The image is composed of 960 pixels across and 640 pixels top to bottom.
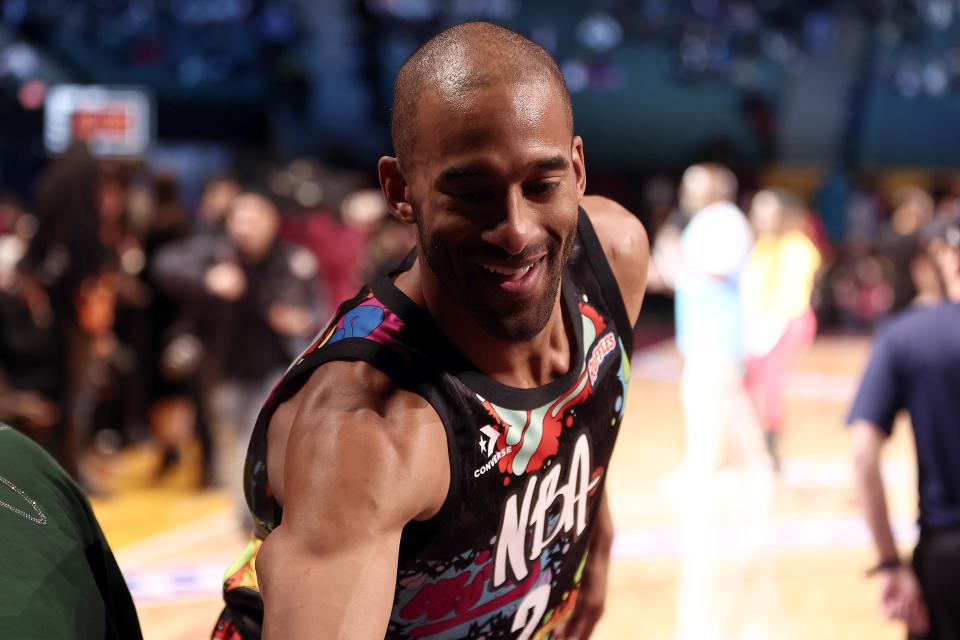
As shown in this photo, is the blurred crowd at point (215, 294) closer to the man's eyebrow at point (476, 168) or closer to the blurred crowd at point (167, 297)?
the blurred crowd at point (167, 297)

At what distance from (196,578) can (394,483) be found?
145 inches

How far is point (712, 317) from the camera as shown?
566 centimetres

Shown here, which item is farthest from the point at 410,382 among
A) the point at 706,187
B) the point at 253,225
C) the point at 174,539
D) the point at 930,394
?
the point at 706,187

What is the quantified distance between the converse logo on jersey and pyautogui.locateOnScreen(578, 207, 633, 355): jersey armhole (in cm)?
43

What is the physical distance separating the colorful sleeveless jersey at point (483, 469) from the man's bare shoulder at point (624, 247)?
8.5 inches

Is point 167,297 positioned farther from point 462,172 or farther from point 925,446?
point 462,172

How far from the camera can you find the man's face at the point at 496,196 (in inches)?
50.3

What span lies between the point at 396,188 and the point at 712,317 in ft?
14.5

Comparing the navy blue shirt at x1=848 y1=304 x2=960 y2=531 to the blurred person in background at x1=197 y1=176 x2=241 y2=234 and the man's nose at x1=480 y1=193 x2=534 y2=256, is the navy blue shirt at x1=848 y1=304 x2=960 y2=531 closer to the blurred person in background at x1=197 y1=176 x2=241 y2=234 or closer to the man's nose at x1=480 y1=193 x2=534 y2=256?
the man's nose at x1=480 y1=193 x2=534 y2=256

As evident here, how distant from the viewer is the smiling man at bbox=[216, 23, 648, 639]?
1.20m

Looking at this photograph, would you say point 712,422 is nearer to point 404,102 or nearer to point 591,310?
point 591,310

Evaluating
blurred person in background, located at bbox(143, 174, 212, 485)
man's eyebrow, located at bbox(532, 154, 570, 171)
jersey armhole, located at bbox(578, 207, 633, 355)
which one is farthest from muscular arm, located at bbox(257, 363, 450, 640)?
blurred person in background, located at bbox(143, 174, 212, 485)

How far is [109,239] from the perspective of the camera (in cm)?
578

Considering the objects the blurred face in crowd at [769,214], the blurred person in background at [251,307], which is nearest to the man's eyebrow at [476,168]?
the blurred person in background at [251,307]
